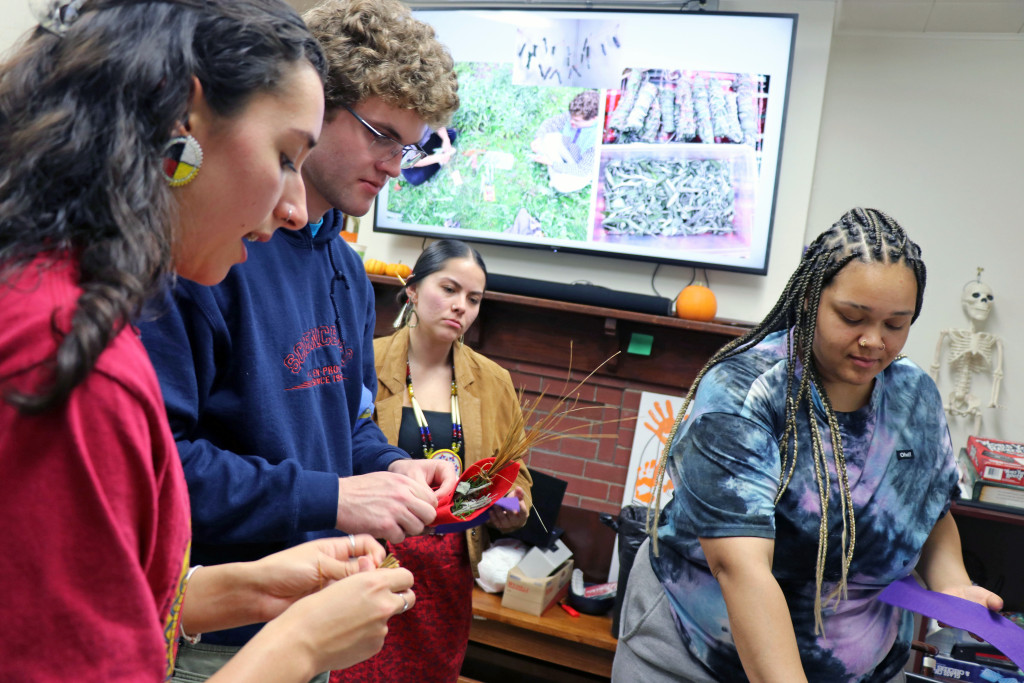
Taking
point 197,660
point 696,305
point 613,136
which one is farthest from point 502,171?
point 197,660

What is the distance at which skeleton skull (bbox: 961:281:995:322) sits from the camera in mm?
3355

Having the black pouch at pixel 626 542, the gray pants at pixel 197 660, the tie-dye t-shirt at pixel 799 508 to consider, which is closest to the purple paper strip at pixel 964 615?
the tie-dye t-shirt at pixel 799 508

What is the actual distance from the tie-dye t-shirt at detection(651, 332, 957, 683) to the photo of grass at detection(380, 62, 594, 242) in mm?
2311

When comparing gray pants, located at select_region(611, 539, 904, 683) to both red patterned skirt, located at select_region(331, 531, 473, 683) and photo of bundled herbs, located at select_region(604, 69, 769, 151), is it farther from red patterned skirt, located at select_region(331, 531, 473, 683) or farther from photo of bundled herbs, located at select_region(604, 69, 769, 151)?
photo of bundled herbs, located at select_region(604, 69, 769, 151)

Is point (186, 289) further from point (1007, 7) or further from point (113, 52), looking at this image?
point (1007, 7)

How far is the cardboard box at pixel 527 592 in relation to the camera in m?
3.25

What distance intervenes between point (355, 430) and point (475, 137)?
8.72ft

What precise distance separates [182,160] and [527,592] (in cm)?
291

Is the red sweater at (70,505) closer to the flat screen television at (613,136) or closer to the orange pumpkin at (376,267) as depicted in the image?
→ the flat screen television at (613,136)

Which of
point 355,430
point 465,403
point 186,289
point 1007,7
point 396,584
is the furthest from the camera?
point 1007,7

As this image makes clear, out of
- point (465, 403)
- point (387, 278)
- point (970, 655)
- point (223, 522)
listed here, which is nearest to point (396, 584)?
point (223, 522)

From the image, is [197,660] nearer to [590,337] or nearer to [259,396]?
[259,396]

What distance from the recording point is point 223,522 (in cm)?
101

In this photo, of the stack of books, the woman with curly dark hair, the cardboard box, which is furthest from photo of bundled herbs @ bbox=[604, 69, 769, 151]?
the woman with curly dark hair
